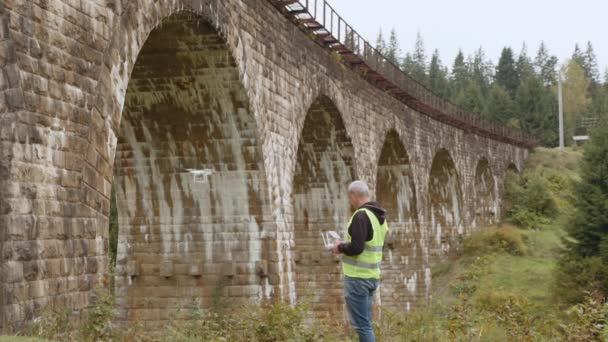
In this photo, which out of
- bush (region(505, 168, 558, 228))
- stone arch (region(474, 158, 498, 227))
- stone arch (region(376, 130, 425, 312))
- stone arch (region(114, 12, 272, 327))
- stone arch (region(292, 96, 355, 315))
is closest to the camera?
stone arch (region(114, 12, 272, 327))

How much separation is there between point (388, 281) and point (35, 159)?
22331 millimetres

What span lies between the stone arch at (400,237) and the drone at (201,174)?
13.5 meters

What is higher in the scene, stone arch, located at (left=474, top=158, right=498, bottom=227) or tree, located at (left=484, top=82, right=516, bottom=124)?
tree, located at (left=484, top=82, right=516, bottom=124)

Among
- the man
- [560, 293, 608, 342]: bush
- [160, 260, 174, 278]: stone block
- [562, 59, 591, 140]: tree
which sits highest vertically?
[562, 59, 591, 140]: tree

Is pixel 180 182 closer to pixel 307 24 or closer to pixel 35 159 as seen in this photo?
pixel 307 24

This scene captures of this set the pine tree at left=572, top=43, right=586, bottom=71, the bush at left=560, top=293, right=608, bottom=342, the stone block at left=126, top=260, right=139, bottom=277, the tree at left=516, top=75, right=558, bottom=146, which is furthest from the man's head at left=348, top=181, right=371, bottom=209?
the pine tree at left=572, top=43, right=586, bottom=71

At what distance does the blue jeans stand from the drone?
7250mm

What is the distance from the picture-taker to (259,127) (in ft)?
43.9

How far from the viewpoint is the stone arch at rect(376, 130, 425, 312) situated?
2681 centimetres

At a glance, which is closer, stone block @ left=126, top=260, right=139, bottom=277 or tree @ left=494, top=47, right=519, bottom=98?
stone block @ left=126, top=260, right=139, bottom=277

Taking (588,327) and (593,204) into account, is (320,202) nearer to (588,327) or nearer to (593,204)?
(593,204)

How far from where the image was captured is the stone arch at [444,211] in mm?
35969

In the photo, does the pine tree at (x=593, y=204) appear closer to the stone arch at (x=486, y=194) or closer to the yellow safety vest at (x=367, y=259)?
the yellow safety vest at (x=367, y=259)

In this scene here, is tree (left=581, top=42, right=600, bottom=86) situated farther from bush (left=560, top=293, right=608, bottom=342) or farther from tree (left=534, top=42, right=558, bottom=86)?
bush (left=560, top=293, right=608, bottom=342)
